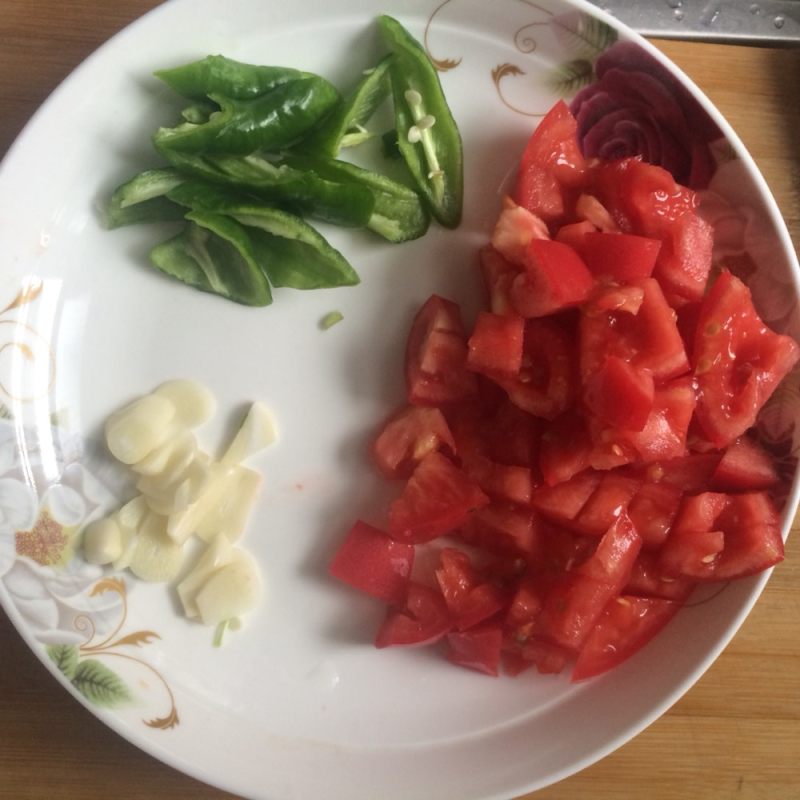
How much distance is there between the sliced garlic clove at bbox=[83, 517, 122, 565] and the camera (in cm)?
141

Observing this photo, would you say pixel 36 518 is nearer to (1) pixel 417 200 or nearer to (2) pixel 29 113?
(2) pixel 29 113

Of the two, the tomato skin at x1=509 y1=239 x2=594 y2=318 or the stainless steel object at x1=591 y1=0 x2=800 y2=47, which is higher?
the stainless steel object at x1=591 y1=0 x2=800 y2=47

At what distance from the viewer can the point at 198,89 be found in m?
1.40

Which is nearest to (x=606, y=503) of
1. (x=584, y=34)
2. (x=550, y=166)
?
(x=550, y=166)

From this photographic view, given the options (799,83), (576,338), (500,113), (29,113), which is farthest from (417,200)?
(799,83)

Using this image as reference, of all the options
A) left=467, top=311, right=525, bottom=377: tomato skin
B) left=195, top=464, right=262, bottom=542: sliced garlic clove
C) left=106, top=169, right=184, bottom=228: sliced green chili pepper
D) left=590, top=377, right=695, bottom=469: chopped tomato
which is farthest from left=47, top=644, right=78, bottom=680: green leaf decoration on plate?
left=590, top=377, right=695, bottom=469: chopped tomato

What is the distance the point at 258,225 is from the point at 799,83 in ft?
3.90

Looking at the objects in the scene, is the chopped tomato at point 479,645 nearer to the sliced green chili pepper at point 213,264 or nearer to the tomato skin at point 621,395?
the tomato skin at point 621,395

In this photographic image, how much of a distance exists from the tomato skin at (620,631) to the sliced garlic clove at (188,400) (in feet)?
2.70

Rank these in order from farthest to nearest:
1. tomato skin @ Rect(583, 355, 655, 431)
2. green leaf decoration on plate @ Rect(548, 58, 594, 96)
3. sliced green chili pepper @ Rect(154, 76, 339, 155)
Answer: green leaf decoration on plate @ Rect(548, 58, 594, 96), sliced green chili pepper @ Rect(154, 76, 339, 155), tomato skin @ Rect(583, 355, 655, 431)

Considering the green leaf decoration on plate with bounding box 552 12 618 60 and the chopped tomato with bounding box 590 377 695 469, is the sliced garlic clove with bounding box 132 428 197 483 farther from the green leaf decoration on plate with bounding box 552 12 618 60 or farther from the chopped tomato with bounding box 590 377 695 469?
the green leaf decoration on plate with bounding box 552 12 618 60

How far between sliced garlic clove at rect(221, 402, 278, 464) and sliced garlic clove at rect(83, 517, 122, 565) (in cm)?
23

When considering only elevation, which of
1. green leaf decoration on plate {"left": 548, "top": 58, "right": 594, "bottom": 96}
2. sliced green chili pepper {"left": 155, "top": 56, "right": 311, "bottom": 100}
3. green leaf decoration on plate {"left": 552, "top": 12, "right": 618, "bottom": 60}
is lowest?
sliced green chili pepper {"left": 155, "top": 56, "right": 311, "bottom": 100}

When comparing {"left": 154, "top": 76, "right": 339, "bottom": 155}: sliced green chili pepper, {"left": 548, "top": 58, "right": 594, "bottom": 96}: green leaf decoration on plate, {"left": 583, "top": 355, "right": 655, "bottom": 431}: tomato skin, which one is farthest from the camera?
{"left": 548, "top": 58, "right": 594, "bottom": 96}: green leaf decoration on plate
